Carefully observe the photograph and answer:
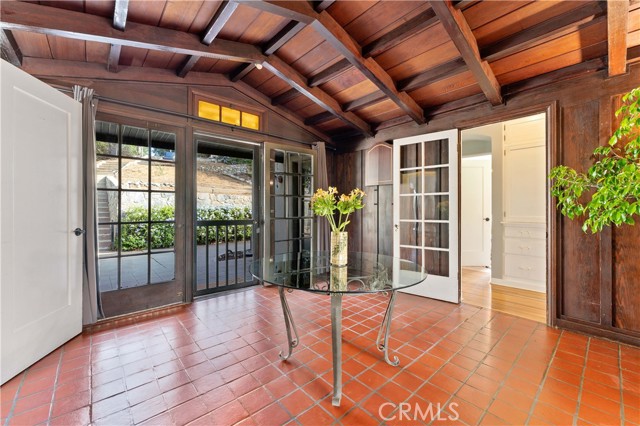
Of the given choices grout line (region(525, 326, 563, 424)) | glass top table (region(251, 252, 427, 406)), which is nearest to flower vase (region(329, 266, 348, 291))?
glass top table (region(251, 252, 427, 406))

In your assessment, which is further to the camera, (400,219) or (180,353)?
(400,219)

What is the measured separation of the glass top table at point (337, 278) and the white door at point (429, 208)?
58.1 inches

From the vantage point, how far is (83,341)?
2.44 m

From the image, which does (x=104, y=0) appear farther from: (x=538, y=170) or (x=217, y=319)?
(x=538, y=170)

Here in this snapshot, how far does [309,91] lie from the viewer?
3.38 metres

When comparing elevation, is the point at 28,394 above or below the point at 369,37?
below

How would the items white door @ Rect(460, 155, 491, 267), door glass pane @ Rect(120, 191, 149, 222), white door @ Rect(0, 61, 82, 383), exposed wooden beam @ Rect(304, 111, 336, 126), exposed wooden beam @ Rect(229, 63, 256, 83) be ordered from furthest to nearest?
1. white door @ Rect(460, 155, 491, 267)
2. exposed wooden beam @ Rect(304, 111, 336, 126)
3. exposed wooden beam @ Rect(229, 63, 256, 83)
4. door glass pane @ Rect(120, 191, 149, 222)
5. white door @ Rect(0, 61, 82, 383)

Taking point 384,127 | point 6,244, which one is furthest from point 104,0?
point 384,127

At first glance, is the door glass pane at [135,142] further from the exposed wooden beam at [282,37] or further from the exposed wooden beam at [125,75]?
the exposed wooden beam at [282,37]

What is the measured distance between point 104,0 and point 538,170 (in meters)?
5.30

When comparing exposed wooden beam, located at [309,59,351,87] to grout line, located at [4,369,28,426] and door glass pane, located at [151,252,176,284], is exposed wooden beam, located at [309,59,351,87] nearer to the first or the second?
door glass pane, located at [151,252,176,284]

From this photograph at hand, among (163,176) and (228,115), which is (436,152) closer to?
(228,115)

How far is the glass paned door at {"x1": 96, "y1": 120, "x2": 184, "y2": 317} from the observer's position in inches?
112

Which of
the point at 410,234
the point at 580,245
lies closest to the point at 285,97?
the point at 410,234
